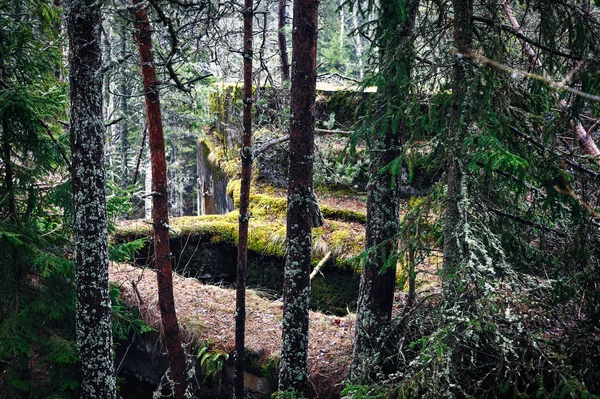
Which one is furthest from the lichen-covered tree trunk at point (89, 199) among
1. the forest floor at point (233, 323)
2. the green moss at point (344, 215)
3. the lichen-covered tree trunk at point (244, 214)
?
the green moss at point (344, 215)

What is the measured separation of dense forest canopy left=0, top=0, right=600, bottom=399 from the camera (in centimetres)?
397

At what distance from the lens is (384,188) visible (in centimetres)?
609

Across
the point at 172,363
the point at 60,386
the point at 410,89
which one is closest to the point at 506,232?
the point at 410,89

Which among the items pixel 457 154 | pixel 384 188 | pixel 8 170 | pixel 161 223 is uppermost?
pixel 457 154

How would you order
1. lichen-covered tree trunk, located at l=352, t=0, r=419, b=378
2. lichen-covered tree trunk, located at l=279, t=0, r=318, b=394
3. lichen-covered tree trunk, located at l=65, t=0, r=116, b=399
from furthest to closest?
lichen-covered tree trunk, located at l=279, t=0, r=318, b=394, lichen-covered tree trunk, located at l=65, t=0, r=116, b=399, lichen-covered tree trunk, located at l=352, t=0, r=419, b=378

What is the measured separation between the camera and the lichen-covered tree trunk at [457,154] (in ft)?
13.9

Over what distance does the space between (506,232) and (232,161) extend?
11670 mm

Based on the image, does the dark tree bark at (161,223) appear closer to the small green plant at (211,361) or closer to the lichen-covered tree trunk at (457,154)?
→ the small green plant at (211,361)

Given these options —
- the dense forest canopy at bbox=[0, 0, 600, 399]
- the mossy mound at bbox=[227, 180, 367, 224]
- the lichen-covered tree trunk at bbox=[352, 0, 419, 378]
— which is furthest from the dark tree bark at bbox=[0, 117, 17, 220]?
the mossy mound at bbox=[227, 180, 367, 224]

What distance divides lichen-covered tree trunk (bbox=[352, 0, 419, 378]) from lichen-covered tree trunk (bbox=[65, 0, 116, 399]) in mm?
3307

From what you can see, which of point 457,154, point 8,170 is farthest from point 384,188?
point 8,170

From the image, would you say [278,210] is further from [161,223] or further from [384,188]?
[384,188]

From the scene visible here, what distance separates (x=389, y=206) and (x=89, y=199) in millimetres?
3774

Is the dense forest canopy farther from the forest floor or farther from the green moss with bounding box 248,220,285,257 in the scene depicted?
the green moss with bounding box 248,220,285,257
